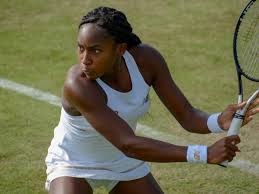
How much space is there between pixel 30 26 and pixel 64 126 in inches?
230

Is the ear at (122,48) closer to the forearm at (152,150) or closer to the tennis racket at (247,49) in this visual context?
the forearm at (152,150)

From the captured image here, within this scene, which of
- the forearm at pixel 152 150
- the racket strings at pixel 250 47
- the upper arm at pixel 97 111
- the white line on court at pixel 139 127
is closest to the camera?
the forearm at pixel 152 150

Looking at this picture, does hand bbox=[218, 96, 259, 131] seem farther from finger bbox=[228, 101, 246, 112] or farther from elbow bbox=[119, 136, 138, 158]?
elbow bbox=[119, 136, 138, 158]

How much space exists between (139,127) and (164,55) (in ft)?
6.92

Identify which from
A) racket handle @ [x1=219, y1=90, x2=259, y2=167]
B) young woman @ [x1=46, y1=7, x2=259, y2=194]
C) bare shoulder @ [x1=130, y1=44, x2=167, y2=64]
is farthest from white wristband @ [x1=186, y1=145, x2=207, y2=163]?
bare shoulder @ [x1=130, y1=44, x2=167, y2=64]

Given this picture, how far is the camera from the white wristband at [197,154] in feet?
11.4

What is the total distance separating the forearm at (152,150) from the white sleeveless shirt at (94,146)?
360 mm

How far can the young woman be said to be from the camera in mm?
3660

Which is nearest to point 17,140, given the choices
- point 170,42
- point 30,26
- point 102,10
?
point 102,10

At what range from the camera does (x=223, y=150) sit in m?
3.41

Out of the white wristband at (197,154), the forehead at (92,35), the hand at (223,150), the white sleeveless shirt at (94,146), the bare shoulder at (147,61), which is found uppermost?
the forehead at (92,35)

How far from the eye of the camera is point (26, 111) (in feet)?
22.4

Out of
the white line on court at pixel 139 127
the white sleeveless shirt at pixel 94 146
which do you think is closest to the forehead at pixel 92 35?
the white sleeveless shirt at pixel 94 146

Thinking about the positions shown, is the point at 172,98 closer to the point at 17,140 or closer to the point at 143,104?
the point at 143,104
